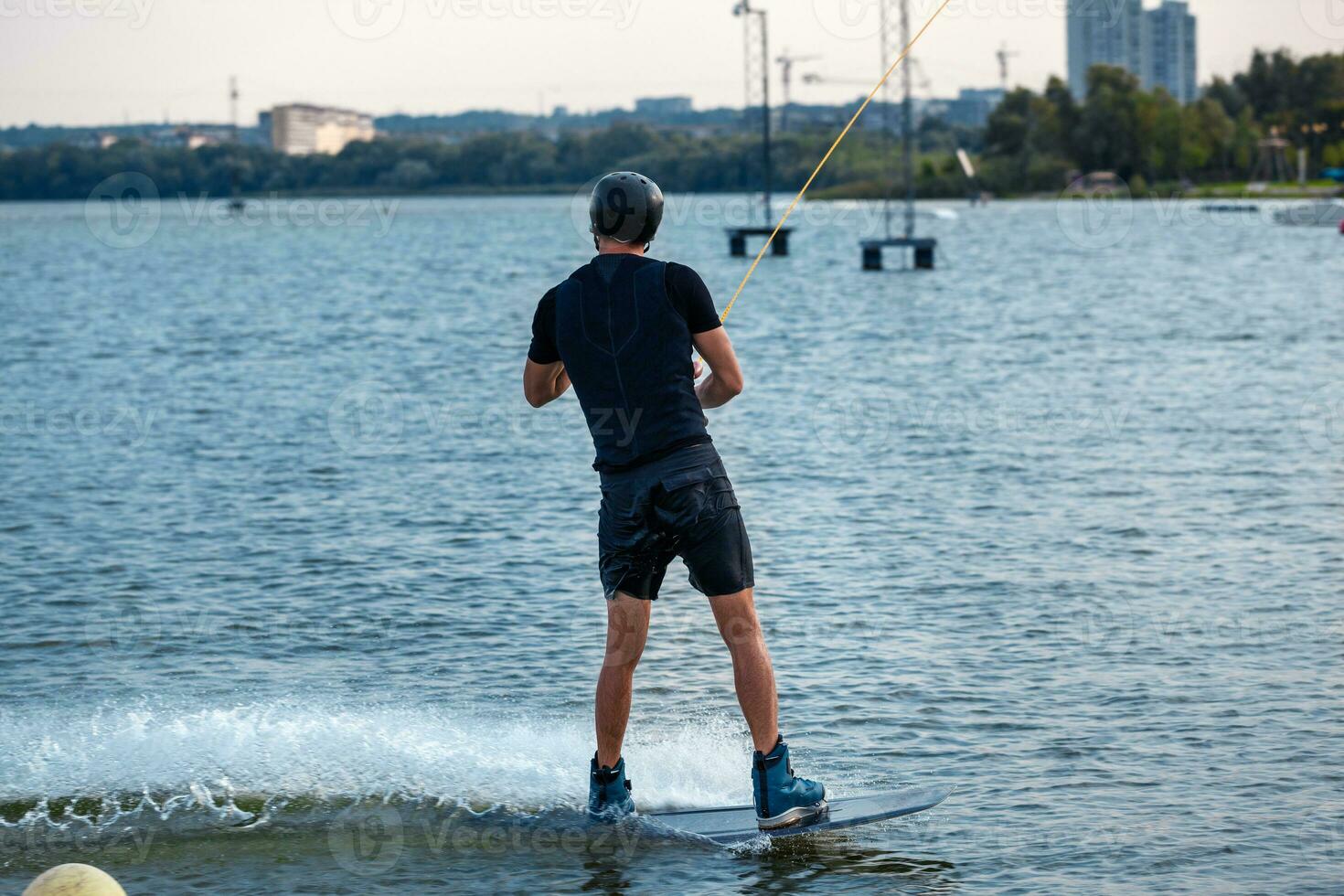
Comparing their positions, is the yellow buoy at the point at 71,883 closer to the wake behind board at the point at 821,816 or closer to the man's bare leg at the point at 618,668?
the man's bare leg at the point at 618,668

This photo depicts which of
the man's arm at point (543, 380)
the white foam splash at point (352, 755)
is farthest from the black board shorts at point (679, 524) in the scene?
the white foam splash at point (352, 755)

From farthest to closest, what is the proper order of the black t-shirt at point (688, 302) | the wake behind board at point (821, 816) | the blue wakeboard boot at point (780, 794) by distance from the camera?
1. the wake behind board at point (821, 816)
2. the blue wakeboard boot at point (780, 794)
3. the black t-shirt at point (688, 302)

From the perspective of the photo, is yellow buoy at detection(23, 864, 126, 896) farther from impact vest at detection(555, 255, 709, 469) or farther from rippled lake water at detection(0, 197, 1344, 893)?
impact vest at detection(555, 255, 709, 469)

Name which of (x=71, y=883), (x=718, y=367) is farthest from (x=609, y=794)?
(x=71, y=883)

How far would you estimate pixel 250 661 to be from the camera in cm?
991

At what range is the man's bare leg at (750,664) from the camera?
20.9 feet

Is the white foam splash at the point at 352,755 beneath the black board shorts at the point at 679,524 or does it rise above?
beneath

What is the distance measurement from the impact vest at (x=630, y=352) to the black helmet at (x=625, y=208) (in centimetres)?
10

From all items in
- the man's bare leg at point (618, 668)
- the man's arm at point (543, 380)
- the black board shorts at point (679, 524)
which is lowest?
the man's bare leg at point (618, 668)

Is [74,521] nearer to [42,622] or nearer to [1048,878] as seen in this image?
[42,622]

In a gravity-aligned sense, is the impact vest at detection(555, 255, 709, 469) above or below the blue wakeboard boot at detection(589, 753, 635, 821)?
above

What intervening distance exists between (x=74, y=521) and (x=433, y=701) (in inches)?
289

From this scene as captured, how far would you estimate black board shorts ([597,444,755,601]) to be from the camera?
6273 mm

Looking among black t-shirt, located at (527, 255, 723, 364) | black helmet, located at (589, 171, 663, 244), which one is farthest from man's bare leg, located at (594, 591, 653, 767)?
black helmet, located at (589, 171, 663, 244)
